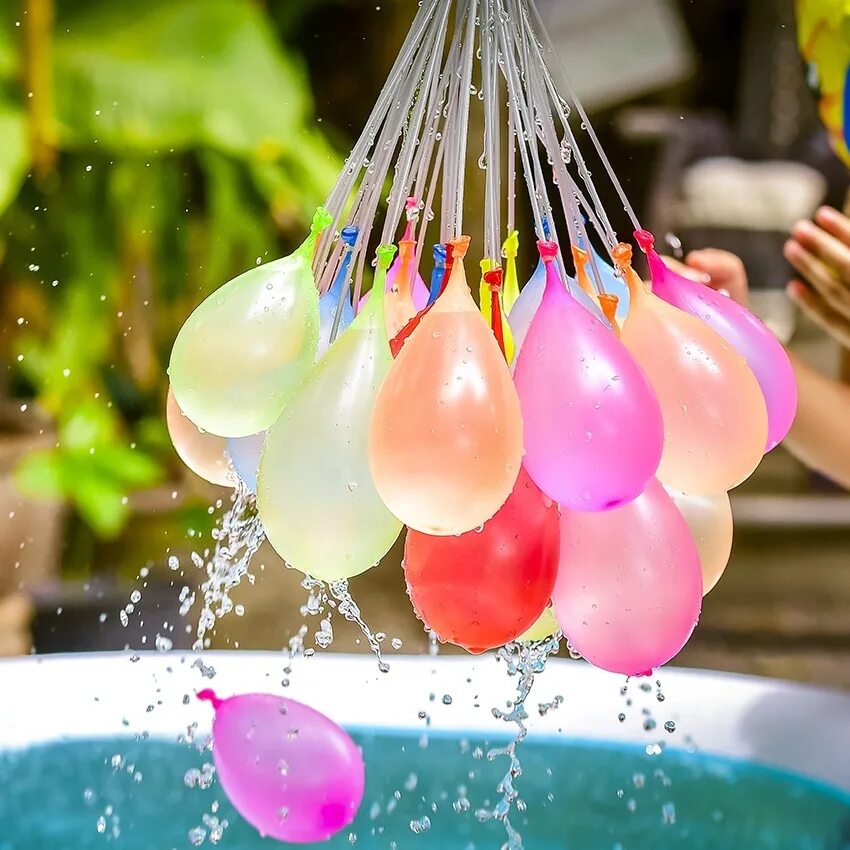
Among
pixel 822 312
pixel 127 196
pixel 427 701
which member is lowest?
pixel 427 701

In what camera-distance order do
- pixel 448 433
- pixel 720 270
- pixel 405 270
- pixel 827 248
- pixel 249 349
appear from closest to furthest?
pixel 448 433, pixel 249 349, pixel 405 270, pixel 720 270, pixel 827 248

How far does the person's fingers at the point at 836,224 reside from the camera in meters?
1.34

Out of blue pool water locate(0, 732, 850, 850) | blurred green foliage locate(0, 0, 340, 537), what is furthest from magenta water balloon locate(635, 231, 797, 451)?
blurred green foliage locate(0, 0, 340, 537)

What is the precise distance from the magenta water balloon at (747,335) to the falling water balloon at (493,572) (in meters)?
0.18

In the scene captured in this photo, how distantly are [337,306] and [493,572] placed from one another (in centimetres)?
24

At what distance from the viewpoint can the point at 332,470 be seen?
0.73m

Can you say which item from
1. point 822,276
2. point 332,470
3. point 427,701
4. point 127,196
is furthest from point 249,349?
point 127,196

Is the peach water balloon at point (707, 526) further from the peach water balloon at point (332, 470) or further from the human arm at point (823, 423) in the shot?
the human arm at point (823, 423)

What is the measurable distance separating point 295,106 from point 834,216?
1.39 m

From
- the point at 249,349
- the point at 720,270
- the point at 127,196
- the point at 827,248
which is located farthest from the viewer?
the point at 127,196

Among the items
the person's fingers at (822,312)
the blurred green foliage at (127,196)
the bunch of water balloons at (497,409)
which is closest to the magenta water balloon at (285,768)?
the bunch of water balloons at (497,409)

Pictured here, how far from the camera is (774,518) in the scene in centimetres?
319

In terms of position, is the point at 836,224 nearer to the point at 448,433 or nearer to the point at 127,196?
the point at 448,433

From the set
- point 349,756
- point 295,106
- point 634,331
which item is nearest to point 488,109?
point 634,331
